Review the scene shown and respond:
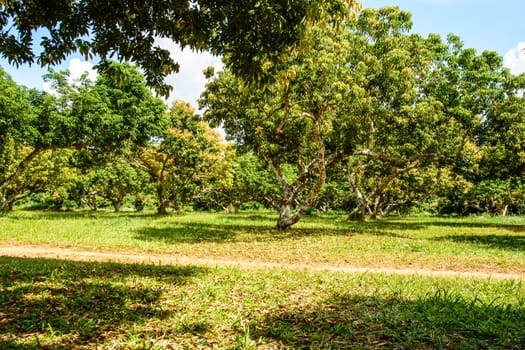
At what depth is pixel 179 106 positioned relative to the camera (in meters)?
31.9

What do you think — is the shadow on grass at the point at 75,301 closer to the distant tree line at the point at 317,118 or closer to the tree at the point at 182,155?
the distant tree line at the point at 317,118

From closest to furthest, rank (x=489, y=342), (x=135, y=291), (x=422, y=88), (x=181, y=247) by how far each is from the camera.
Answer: (x=489, y=342), (x=135, y=291), (x=181, y=247), (x=422, y=88)

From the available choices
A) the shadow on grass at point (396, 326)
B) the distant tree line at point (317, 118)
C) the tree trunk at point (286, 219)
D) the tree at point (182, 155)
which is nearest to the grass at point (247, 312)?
the shadow on grass at point (396, 326)

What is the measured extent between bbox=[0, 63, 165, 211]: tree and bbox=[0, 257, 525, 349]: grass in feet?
55.0

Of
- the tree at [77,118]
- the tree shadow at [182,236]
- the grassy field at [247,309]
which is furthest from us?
the tree at [77,118]

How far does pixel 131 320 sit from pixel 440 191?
41.4 meters

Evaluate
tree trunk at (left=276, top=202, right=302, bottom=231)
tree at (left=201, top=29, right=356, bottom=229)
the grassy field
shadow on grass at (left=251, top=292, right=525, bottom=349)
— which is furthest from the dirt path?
tree trunk at (left=276, top=202, right=302, bottom=231)

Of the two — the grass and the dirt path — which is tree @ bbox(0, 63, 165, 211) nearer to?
the dirt path

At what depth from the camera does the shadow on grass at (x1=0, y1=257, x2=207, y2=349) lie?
4.70 m

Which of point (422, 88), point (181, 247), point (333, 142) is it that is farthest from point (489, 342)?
point (422, 88)

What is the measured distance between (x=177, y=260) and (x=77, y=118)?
16.6 meters

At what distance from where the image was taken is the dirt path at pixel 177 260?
959 cm

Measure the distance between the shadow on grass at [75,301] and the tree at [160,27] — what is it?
3791 mm

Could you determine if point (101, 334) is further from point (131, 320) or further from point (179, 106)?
point (179, 106)
